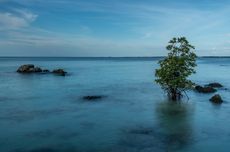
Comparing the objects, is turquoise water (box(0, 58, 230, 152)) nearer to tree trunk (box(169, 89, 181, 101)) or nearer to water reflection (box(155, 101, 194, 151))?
water reflection (box(155, 101, 194, 151))

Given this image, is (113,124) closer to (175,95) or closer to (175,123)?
(175,123)

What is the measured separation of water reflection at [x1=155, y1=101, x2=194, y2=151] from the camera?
29.2 meters

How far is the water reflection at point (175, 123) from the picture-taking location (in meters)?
29.2

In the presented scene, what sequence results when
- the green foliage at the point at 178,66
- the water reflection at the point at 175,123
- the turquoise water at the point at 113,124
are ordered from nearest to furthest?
the turquoise water at the point at 113,124, the water reflection at the point at 175,123, the green foliage at the point at 178,66

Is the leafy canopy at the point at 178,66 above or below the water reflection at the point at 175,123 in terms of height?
above

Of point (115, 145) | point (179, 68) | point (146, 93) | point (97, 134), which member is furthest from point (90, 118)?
point (146, 93)

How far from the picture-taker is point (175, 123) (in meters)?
36.4

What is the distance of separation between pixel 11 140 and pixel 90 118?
11272 millimetres

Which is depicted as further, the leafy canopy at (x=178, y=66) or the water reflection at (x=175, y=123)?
the leafy canopy at (x=178, y=66)

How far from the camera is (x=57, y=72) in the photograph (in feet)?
368

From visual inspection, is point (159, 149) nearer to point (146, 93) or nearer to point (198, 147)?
point (198, 147)

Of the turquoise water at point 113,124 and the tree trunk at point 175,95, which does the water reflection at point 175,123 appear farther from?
the tree trunk at point 175,95

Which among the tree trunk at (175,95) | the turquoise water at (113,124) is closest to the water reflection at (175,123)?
the turquoise water at (113,124)

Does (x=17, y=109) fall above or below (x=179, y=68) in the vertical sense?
below
